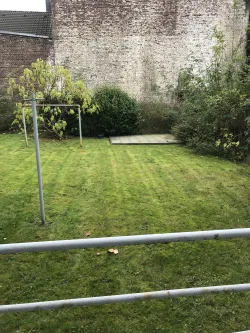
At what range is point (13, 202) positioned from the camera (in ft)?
15.5

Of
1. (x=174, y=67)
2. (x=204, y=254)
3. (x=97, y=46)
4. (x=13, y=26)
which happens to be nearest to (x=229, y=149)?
(x=204, y=254)

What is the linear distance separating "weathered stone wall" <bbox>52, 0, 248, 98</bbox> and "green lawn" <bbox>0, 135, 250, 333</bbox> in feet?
32.8

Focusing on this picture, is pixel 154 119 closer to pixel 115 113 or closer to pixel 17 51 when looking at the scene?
pixel 115 113

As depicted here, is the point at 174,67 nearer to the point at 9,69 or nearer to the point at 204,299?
the point at 9,69

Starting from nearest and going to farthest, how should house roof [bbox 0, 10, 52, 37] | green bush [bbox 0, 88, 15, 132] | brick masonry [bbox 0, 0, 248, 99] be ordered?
green bush [bbox 0, 88, 15, 132] → brick masonry [bbox 0, 0, 248, 99] → house roof [bbox 0, 10, 52, 37]

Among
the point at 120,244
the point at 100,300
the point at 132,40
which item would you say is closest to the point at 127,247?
the point at 100,300

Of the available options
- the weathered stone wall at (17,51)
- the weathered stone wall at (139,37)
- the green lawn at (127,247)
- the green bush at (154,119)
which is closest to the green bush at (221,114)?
the green lawn at (127,247)

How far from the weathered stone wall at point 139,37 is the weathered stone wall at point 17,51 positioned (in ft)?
3.21

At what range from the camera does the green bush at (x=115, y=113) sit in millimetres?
12445

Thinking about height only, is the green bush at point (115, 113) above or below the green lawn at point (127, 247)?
above

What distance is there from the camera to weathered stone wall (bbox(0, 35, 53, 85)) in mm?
14883

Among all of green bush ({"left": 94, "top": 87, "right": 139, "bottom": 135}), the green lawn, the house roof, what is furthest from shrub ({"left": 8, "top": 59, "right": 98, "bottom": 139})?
the house roof

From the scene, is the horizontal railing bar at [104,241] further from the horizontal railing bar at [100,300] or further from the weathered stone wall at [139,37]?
the weathered stone wall at [139,37]

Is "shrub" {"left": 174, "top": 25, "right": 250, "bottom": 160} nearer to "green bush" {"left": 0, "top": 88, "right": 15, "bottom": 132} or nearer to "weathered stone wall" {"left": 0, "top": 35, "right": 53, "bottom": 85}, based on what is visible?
"green bush" {"left": 0, "top": 88, "right": 15, "bottom": 132}
